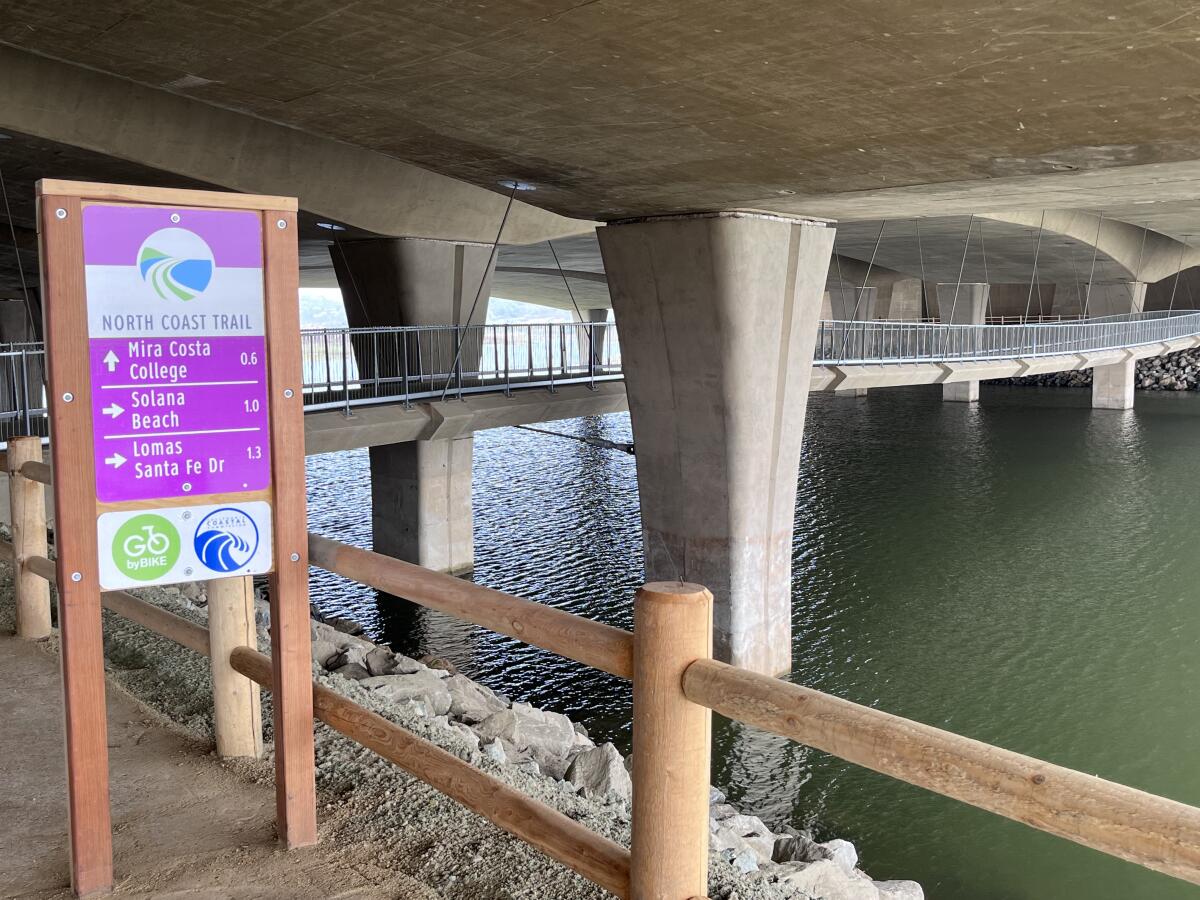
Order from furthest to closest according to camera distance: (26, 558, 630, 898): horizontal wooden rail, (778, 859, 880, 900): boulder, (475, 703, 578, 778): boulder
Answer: (475, 703, 578, 778): boulder → (778, 859, 880, 900): boulder → (26, 558, 630, 898): horizontal wooden rail

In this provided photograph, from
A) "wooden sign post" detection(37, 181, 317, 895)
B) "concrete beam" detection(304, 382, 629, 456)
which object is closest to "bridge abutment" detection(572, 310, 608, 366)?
"concrete beam" detection(304, 382, 629, 456)

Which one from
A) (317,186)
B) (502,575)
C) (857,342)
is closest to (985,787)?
(317,186)

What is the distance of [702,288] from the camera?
1324 cm

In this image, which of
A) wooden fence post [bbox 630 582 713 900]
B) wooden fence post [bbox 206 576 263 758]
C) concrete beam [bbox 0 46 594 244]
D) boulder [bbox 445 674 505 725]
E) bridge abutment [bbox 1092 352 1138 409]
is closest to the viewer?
wooden fence post [bbox 630 582 713 900]

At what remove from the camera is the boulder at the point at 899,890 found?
22.7 ft

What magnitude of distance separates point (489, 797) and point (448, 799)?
1159 millimetres

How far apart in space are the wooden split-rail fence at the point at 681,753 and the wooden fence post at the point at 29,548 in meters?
3.19

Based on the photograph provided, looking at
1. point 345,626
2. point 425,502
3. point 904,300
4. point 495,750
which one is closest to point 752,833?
point 495,750

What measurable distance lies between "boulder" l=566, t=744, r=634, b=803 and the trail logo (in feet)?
13.1

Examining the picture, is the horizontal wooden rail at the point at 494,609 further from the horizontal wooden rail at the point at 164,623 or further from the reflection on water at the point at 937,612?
the reflection on water at the point at 937,612

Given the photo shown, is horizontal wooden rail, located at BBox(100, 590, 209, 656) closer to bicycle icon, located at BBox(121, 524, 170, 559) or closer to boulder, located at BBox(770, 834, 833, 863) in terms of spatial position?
bicycle icon, located at BBox(121, 524, 170, 559)

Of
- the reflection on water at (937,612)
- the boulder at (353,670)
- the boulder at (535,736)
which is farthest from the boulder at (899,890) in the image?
the boulder at (353,670)

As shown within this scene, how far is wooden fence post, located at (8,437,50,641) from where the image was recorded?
6.61 m

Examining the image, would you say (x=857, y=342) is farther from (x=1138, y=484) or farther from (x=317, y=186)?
(x=317, y=186)
